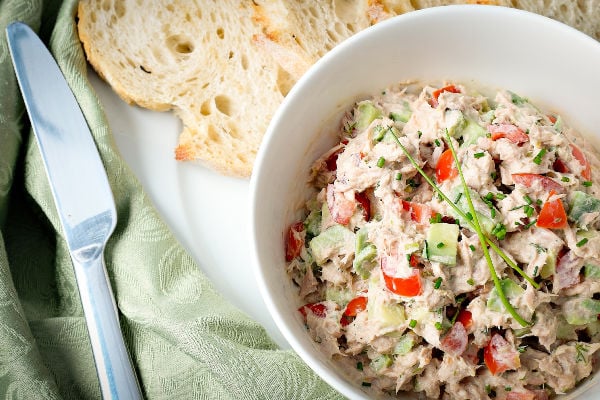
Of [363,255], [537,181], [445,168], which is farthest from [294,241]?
[537,181]

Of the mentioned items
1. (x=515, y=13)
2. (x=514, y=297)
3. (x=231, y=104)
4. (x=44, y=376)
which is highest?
(x=515, y=13)

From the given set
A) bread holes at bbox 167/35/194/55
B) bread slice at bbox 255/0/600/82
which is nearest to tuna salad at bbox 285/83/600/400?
bread slice at bbox 255/0/600/82

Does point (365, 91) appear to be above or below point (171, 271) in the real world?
above

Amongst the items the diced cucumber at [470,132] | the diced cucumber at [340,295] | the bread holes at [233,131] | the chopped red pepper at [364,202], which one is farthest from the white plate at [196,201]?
the diced cucumber at [470,132]

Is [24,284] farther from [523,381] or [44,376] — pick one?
[523,381]

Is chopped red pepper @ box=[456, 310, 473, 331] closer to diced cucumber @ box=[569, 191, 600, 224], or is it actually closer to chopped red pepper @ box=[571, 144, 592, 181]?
diced cucumber @ box=[569, 191, 600, 224]

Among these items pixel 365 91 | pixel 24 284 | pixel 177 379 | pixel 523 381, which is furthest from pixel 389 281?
pixel 24 284

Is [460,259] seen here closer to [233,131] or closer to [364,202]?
[364,202]
